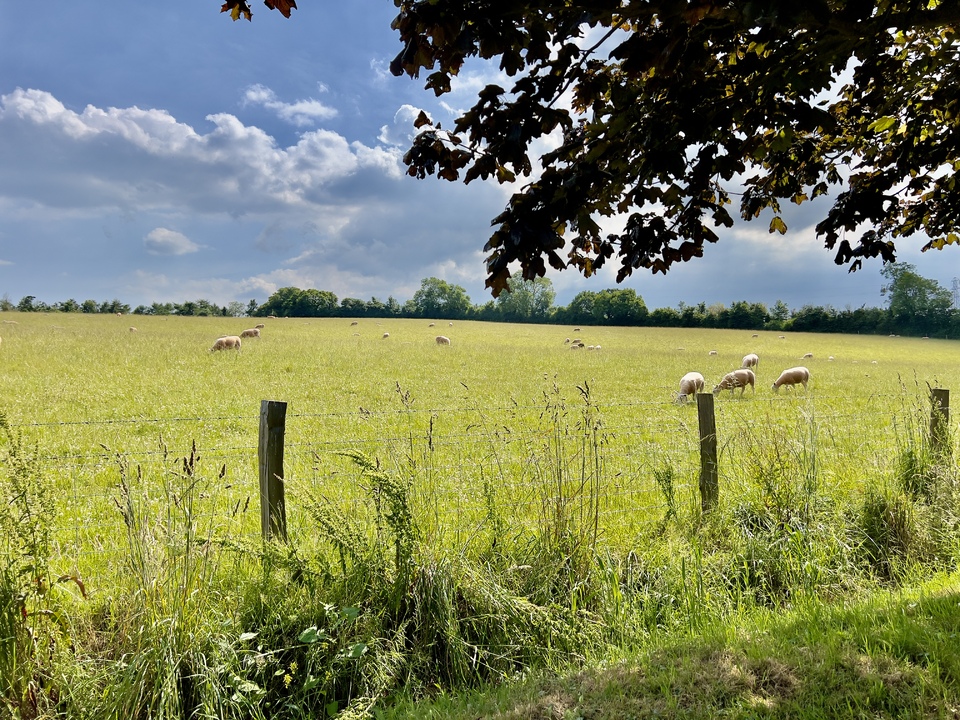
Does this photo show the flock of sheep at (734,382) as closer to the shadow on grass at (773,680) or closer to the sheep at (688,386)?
the sheep at (688,386)

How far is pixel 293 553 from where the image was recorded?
136 inches

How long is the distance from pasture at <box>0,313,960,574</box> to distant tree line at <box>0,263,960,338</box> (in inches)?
1194

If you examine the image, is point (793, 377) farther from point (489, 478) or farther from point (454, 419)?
point (489, 478)

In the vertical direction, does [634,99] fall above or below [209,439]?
above

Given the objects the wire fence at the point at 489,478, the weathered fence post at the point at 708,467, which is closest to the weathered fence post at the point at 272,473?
the wire fence at the point at 489,478

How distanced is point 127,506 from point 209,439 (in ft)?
25.2

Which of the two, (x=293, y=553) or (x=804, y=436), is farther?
(x=804, y=436)

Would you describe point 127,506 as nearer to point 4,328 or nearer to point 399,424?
point 399,424

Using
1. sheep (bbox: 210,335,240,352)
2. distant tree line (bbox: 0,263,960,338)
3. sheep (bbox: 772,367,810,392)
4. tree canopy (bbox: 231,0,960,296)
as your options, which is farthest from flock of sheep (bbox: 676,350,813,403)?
distant tree line (bbox: 0,263,960,338)

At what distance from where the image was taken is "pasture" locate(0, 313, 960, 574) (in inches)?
177

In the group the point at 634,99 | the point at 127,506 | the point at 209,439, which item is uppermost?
the point at 634,99

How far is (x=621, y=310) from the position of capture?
7306cm

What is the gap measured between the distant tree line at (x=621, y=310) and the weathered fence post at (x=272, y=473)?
164 feet

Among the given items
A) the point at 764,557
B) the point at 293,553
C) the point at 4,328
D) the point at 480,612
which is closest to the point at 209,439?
the point at 293,553
